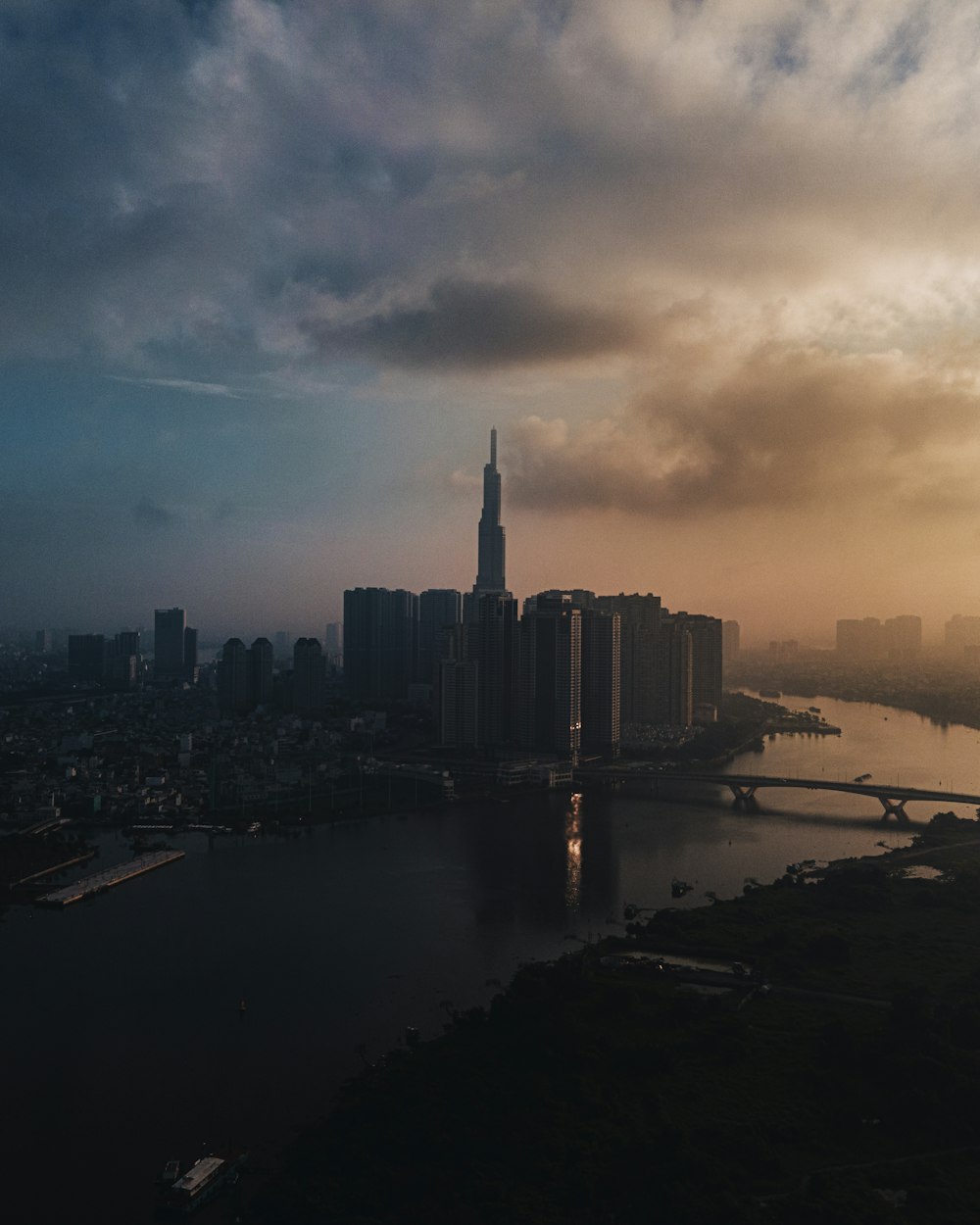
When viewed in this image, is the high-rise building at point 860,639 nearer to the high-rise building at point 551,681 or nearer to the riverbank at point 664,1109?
the high-rise building at point 551,681

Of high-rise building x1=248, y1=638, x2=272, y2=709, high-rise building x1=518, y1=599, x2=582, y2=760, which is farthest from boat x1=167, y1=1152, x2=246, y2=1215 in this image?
high-rise building x1=248, y1=638, x2=272, y2=709

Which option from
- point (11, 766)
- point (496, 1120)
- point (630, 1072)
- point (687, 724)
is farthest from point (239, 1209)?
point (687, 724)

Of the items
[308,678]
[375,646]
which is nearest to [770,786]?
[308,678]

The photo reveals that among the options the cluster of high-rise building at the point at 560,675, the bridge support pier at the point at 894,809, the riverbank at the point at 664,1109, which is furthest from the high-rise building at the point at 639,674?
the riverbank at the point at 664,1109

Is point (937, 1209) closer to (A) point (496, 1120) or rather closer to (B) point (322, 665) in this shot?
(A) point (496, 1120)

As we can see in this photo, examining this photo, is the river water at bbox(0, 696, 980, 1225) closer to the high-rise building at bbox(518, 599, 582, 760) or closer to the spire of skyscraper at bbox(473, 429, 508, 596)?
the high-rise building at bbox(518, 599, 582, 760)

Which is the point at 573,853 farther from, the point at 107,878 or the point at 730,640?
the point at 730,640
